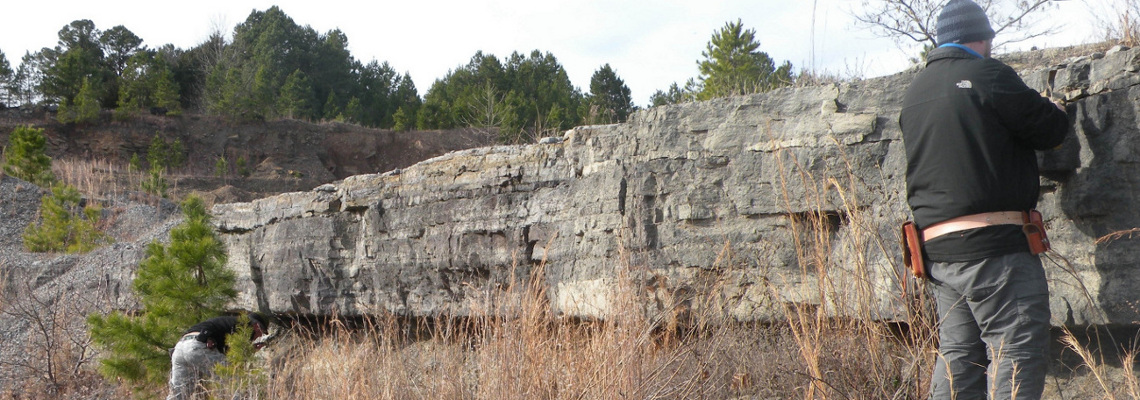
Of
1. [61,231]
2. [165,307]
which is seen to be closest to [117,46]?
[61,231]

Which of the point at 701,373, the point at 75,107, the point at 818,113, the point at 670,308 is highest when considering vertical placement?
the point at 75,107

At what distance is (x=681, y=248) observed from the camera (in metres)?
4.45

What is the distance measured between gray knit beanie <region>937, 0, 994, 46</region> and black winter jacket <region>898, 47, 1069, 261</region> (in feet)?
0.25

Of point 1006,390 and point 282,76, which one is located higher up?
point 282,76

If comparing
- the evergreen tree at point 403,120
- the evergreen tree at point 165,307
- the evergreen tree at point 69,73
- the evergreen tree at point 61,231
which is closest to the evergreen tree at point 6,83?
the evergreen tree at point 69,73

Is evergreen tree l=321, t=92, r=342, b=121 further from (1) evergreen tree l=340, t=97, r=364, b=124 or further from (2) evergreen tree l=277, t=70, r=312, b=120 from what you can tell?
(2) evergreen tree l=277, t=70, r=312, b=120

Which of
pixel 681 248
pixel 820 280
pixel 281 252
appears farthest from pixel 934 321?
pixel 281 252

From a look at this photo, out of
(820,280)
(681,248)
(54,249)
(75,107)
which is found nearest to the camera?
(820,280)

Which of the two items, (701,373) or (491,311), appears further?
(491,311)

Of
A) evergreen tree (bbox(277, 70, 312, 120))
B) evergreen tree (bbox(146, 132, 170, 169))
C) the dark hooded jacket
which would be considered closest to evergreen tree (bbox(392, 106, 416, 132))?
evergreen tree (bbox(277, 70, 312, 120))

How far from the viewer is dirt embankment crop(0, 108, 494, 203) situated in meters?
28.1

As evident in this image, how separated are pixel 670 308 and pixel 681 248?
0.78m

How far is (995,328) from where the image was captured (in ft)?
8.61

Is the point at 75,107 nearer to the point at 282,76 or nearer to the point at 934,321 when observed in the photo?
the point at 282,76
